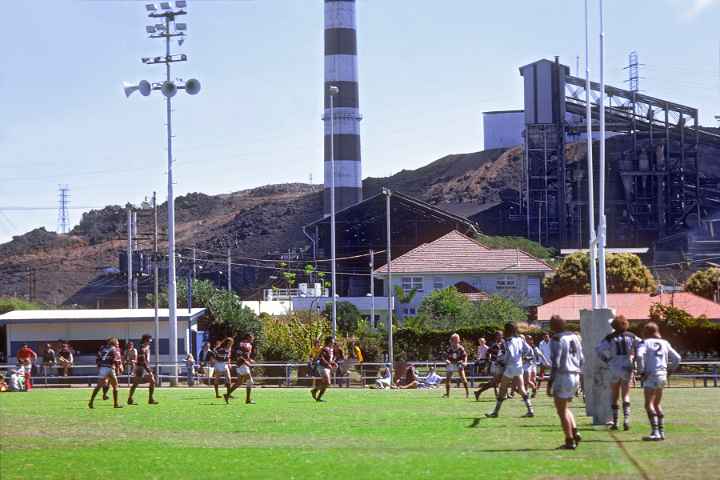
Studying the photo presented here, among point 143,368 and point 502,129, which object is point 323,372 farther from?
point 502,129

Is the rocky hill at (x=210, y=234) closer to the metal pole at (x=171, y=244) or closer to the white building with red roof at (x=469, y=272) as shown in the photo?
the white building with red roof at (x=469, y=272)

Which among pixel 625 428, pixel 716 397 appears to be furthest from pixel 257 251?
pixel 625 428

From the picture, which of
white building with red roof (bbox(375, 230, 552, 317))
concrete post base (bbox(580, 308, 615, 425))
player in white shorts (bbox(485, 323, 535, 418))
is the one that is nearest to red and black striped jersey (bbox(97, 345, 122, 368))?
player in white shorts (bbox(485, 323, 535, 418))

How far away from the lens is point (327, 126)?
103188 mm

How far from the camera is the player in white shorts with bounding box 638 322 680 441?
18.7 m

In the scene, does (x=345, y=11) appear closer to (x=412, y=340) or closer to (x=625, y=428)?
(x=412, y=340)

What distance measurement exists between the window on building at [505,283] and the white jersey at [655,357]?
217 ft

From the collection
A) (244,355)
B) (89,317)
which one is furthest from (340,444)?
(89,317)

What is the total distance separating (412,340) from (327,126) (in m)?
46.2

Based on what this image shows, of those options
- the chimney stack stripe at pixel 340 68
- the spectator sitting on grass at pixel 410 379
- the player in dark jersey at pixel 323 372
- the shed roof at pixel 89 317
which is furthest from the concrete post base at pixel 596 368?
the chimney stack stripe at pixel 340 68

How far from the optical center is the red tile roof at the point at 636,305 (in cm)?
6681

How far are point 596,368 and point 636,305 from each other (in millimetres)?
48687

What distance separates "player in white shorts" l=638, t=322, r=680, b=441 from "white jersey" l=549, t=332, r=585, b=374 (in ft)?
4.93

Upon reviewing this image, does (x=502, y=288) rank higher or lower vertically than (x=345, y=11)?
lower
